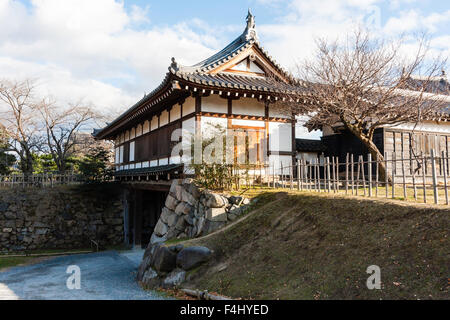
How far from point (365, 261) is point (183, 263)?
16.7 feet

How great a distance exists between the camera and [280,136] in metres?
16.1

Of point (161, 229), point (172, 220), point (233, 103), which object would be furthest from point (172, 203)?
point (233, 103)

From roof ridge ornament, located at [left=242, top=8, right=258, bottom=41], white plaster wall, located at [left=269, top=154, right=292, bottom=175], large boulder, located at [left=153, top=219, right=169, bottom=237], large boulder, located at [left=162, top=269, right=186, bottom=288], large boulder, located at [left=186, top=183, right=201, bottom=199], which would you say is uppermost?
roof ridge ornament, located at [left=242, top=8, right=258, bottom=41]

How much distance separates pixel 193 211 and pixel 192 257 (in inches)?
132

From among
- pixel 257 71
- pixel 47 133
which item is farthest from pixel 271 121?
pixel 47 133

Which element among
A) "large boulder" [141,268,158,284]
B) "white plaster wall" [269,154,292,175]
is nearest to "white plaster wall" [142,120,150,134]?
→ "white plaster wall" [269,154,292,175]

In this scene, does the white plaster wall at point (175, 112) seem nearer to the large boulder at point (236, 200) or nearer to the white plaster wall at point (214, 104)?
the white plaster wall at point (214, 104)

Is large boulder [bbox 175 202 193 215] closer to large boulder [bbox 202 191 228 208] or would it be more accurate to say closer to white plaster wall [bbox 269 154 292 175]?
large boulder [bbox 202 191 228 208]

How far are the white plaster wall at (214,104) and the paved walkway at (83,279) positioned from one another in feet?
23.0

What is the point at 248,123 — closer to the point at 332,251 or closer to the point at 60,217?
the point at 332,251

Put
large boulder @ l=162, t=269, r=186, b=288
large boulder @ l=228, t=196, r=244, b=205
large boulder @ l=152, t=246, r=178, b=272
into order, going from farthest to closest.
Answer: large boulder @ l=228, t=196, r=244, b=205 < large boulder @ l=152, t=246, r=178, b=272 < large boulder @ l=162, t=269, r=186, b=288

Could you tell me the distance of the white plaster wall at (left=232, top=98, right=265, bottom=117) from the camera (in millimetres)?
15273

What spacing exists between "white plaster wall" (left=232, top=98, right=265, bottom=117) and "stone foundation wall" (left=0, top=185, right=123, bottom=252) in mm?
12786

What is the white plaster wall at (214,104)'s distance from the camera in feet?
48.1
